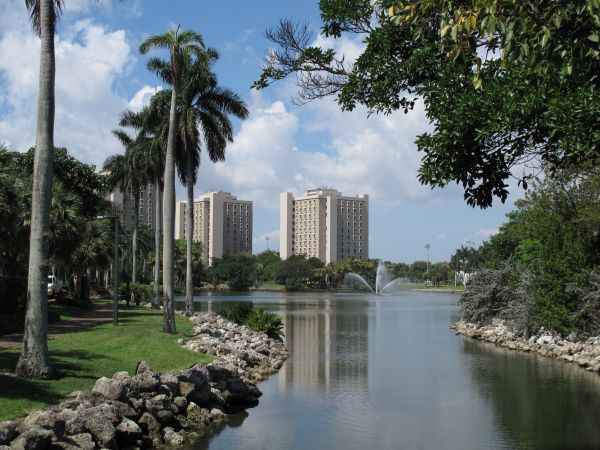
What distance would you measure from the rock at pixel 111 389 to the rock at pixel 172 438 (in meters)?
1.12

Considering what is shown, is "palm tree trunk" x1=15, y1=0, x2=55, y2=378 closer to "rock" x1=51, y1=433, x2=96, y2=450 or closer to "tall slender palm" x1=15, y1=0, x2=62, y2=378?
"tall slender palm" x1=15, y1=0, x2=62, y2=378

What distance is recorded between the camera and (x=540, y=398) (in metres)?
19.3

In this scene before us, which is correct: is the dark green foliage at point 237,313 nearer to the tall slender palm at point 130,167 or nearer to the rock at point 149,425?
the tall slender palm at point 130,167

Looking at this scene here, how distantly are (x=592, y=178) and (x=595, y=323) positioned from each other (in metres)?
6.40

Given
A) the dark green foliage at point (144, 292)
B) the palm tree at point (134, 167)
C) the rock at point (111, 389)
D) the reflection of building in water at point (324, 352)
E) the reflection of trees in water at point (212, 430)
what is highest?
the palm tree at point (134, 167)

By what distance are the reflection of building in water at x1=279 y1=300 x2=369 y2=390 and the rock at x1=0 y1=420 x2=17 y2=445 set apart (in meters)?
10.7

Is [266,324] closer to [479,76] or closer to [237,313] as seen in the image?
[237,313]

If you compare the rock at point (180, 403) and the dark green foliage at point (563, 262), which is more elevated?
the dark green foliage at point (563, 262)

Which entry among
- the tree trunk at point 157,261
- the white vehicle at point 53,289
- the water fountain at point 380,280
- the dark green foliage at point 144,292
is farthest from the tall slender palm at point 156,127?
the water fountain at point 380,280

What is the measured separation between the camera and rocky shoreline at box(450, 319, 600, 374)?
25.5 meters

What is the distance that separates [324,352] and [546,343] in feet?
32.5

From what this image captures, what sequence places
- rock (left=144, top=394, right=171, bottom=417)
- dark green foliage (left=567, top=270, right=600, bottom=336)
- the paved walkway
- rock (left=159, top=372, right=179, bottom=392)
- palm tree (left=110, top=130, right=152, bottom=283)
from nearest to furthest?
rock (left=144, top=394, right=171, bottom=417) < rock (left=159, top=372, right=179, bottom=392) < the paved walkway < dark green foliage (left=567, top=270, right=600, bottom=336) < palm tree (left=110, top=130, right=152, bottom=283)

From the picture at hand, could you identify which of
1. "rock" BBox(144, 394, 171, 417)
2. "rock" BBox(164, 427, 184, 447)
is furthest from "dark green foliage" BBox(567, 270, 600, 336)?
"rock" BBox(164, 427, 184, 447)

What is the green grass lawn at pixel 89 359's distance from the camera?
13.0 meters
